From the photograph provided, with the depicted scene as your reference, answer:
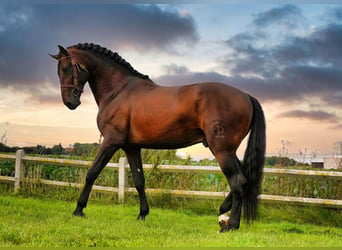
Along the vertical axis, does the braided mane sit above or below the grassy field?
above

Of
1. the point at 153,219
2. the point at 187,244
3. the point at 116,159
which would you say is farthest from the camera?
the point at 116,159

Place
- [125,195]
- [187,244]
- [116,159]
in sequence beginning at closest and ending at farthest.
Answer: [187,244], [125,195], [116,159]

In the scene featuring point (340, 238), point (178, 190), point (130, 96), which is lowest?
point (340, 238)

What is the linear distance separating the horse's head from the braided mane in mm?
346

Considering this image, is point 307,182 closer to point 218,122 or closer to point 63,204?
point 218,122

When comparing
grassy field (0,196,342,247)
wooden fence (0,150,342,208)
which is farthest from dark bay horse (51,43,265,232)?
wooden fence (0,150,342,208)

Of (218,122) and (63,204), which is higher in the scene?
(218,122)

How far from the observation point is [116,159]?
355 inches

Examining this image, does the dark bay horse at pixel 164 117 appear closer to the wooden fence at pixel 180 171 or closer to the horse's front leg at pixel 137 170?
the horse's front leg at pixel 137 170

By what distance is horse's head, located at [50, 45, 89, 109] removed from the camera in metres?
6.09

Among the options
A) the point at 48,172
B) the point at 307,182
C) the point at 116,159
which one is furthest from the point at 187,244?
the point at 48,172

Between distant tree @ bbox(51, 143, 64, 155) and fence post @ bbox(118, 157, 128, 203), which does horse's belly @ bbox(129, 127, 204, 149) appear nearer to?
fence post @ bbox(118, 157, 128, 203)

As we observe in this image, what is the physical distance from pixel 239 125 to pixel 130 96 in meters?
1.74

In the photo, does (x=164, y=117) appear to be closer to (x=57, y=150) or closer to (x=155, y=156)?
(x=155, y=156)
